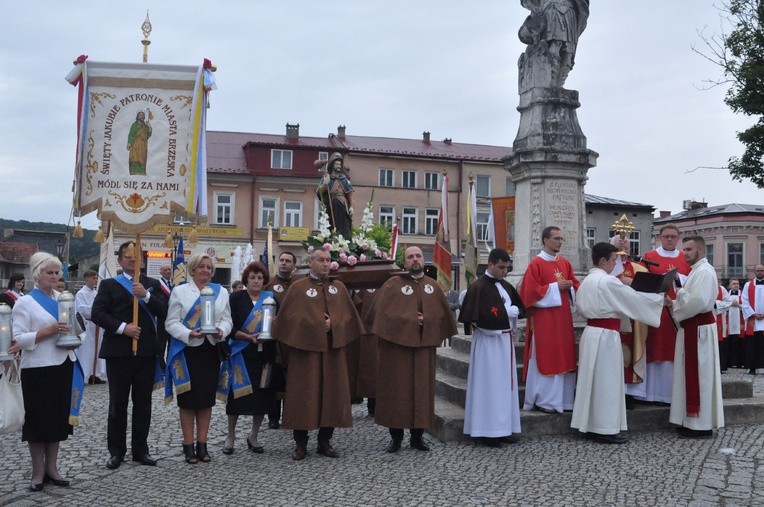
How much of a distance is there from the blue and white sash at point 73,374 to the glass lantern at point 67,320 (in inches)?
3.6

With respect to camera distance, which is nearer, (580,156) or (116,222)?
(116,222)

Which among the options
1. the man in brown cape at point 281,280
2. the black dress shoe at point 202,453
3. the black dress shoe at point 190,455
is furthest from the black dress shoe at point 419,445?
the black dress shoe at point 190,455

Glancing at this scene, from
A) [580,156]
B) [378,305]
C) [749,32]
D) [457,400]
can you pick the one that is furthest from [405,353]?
[749,32]

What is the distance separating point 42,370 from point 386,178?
125 ft

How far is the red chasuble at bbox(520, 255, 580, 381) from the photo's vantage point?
7.62 metres

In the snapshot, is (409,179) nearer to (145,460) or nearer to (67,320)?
(145,460)

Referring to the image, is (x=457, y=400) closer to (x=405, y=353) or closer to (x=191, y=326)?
(x=405, y=353)

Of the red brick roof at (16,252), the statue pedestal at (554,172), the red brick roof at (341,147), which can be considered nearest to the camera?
the statue pedestal at (554,172)

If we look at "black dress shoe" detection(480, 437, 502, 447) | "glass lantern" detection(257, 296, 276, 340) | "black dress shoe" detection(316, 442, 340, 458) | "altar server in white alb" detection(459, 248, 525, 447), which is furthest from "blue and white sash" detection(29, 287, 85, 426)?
"black dress shoe" detection(480, 437, 502, 447)

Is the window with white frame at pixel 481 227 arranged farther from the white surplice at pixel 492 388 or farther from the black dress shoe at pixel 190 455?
the black dress shoe at pixel 190 455

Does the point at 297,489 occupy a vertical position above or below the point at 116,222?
below

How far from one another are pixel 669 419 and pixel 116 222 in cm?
590

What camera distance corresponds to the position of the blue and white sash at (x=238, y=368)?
679 cm

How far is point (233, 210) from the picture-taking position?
41.3m
